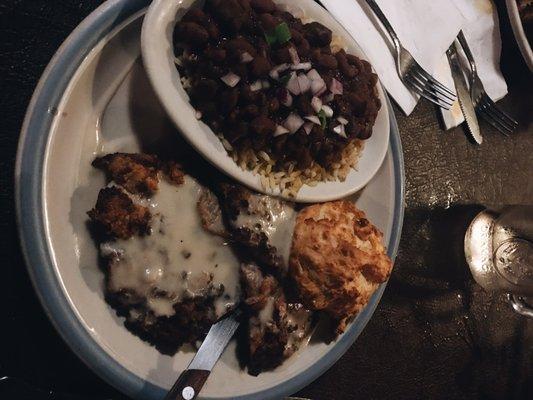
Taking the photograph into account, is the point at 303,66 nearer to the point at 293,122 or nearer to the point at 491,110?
the point at 293,122

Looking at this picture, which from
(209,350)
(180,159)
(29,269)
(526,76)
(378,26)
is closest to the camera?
(29,269)

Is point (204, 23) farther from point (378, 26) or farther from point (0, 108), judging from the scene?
point (378, 26)

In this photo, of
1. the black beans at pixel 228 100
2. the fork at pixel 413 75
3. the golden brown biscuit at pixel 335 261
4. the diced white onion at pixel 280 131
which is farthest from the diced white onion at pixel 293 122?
the fork at pixel 413 75

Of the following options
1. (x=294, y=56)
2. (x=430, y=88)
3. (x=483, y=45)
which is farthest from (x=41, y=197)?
(x=483, y=45)

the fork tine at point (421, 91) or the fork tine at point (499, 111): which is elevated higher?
the fork tine at point (421, 91)

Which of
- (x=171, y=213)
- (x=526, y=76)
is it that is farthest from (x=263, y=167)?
(x=526, y=76)

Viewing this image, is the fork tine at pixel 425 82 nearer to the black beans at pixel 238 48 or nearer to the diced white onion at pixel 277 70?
the diced white onion at pixel 277 70

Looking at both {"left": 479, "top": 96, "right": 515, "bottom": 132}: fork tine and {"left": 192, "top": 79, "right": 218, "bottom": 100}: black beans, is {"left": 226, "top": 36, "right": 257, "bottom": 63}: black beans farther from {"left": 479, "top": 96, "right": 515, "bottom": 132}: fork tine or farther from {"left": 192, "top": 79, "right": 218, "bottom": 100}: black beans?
{"left": 479, "top": 96, "right": 515, "bottom": 132}: fork tine
